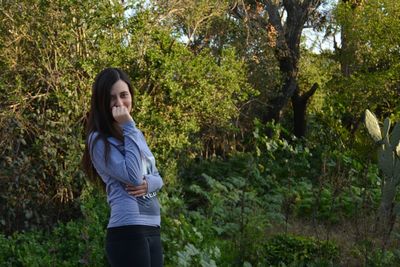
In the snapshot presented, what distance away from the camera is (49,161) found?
827 cm

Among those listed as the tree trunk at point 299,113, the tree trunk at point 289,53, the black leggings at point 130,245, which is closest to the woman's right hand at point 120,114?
the black leggings at point 130,245

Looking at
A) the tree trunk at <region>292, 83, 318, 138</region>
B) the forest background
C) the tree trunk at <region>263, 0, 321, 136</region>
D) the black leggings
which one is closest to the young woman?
the black leggings

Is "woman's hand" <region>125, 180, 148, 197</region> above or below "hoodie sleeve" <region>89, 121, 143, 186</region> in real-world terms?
below

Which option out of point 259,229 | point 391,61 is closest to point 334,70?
point 391,61

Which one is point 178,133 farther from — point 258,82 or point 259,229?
point 258,82

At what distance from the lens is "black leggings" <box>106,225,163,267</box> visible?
3.19 metres

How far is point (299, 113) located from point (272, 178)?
6.64m

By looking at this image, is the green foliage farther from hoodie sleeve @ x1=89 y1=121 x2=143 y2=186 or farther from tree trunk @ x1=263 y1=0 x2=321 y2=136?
tree trunk @ x1=263 y1=0 x2=321 y2=136

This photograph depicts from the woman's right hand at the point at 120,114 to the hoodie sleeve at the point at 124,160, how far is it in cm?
2

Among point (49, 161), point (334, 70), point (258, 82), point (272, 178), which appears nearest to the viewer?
point (49, 161)

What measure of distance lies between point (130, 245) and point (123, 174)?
322 mm

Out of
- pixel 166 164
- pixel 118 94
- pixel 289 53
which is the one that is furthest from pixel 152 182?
pixel 289 53

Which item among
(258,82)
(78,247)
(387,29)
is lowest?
(78,247)

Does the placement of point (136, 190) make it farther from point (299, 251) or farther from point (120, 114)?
point (299, 251)
